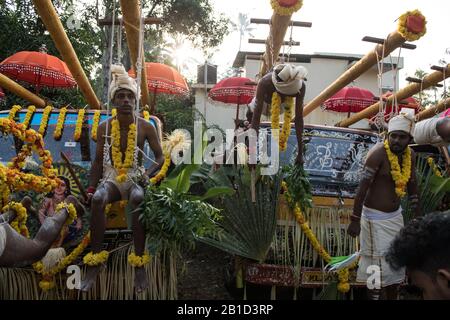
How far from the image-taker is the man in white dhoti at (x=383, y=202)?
12.2ft

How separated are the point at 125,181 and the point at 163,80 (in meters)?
5.28

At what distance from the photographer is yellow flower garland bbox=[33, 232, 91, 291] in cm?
333

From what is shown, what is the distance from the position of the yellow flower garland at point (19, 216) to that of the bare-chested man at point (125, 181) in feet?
1.50

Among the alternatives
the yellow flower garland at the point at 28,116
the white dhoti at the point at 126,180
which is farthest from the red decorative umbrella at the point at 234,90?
the white dhoti at the point at 126,180

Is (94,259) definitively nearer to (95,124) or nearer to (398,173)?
(95,124)

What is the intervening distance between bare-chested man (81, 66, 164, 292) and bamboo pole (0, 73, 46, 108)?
130 inches

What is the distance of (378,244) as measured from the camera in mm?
3760

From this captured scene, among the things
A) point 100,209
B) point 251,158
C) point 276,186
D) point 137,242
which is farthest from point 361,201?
point 100,209

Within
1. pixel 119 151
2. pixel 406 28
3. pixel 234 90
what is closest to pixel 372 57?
pixel 406 28

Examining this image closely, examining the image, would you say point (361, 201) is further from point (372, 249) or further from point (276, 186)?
point (276, 186)

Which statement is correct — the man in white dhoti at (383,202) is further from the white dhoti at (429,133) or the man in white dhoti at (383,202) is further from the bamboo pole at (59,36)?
the bamboo pole at (59,36)

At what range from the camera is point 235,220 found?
3.81 meters

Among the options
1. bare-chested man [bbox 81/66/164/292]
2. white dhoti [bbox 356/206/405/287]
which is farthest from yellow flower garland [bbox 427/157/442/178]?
bare-chested man [bbox 81/66/164/292]

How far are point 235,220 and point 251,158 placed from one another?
0.61 metres
